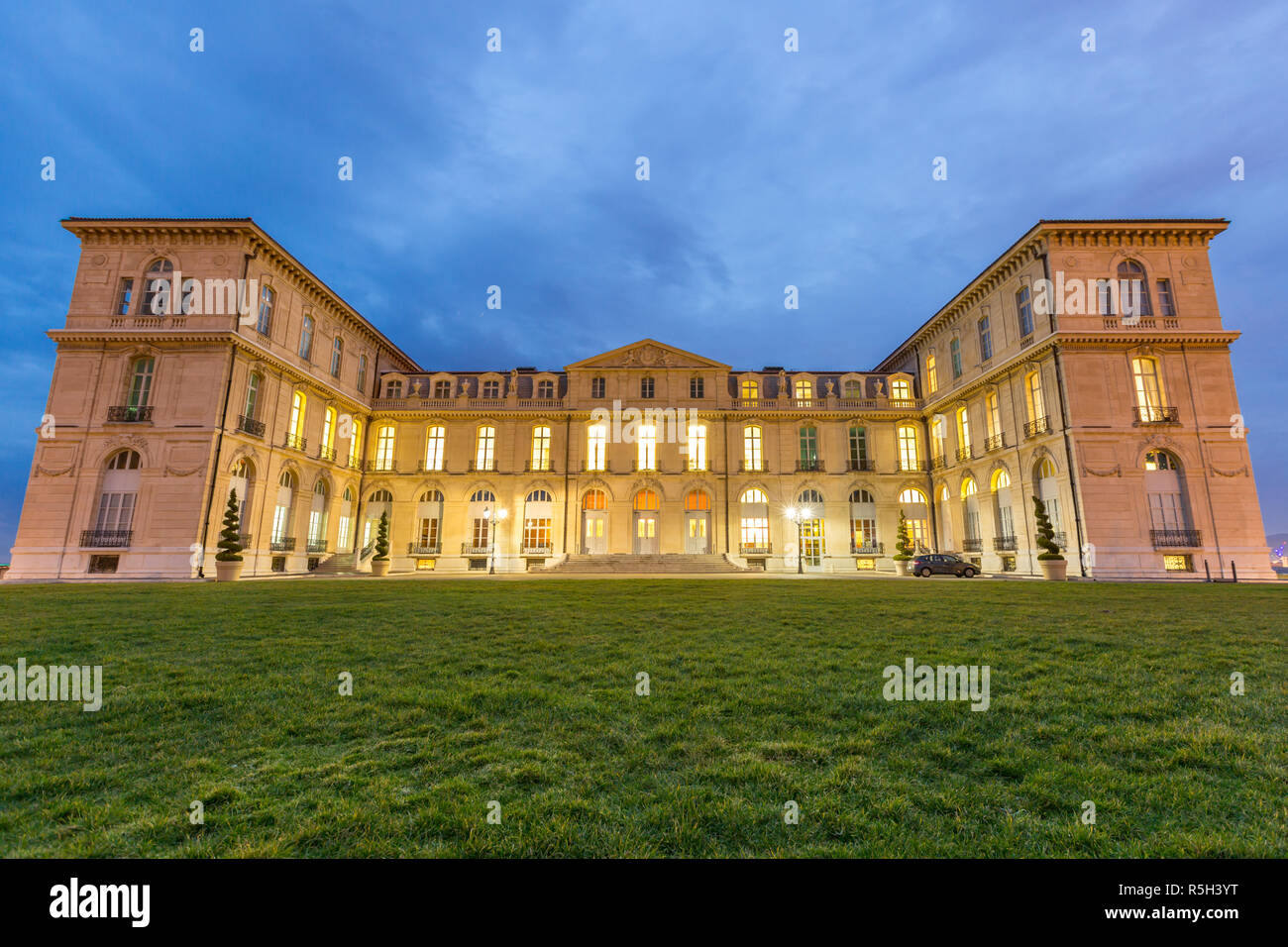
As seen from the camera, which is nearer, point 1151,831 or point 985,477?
point 1151,831

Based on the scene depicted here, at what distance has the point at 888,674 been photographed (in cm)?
571

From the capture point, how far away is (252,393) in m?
25.4

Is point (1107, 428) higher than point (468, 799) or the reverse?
higher

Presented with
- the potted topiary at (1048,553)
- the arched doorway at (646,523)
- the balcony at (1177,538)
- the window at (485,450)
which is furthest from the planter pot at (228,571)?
the balcony at (1177,538)

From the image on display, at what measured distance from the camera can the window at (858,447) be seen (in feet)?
114

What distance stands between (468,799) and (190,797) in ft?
5.08

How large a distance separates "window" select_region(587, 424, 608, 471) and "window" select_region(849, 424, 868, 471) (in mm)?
16081

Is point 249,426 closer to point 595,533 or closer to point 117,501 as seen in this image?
point 117,501

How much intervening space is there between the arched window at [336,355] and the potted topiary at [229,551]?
1144cm

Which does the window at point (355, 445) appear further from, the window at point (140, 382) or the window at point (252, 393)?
the window at point (140, 382)

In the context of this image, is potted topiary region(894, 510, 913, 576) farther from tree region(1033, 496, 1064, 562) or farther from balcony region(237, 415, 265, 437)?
balcony region(237, 415, 265, 437)
